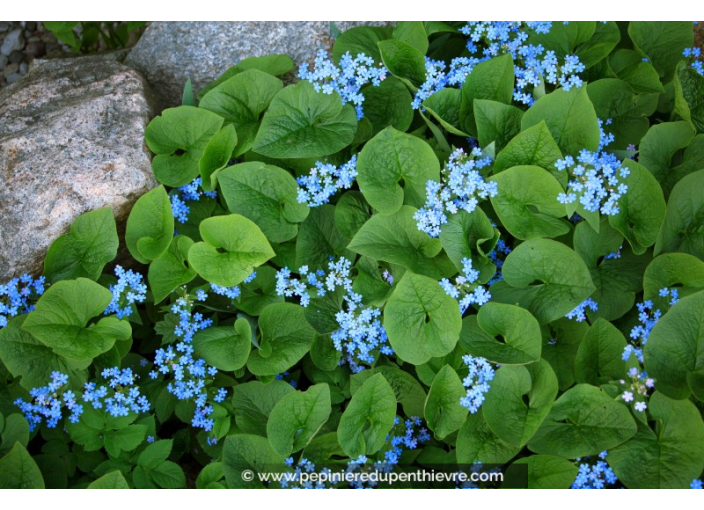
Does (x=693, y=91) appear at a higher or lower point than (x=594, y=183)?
higher

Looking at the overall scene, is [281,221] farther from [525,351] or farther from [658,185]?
[658,185]

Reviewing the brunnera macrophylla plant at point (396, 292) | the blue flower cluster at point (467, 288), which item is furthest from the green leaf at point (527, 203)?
the blue flower cluster at point (467, 288)

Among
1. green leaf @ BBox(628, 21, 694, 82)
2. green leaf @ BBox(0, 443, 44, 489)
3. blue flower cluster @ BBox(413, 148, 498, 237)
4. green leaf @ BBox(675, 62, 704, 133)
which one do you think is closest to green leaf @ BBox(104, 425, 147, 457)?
green leaf @ BBox(0, 443, 44, 489)

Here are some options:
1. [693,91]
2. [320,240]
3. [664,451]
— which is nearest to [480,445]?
[664,451]

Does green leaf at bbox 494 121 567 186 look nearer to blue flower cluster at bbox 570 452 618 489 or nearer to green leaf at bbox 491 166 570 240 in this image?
green leaf at bbox 491 166 570 240

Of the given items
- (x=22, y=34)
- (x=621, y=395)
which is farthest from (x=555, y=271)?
(x=22, y=34)

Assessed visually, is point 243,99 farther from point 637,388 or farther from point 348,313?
point 637,388

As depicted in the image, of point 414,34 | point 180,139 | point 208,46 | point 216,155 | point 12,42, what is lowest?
point 216,155
